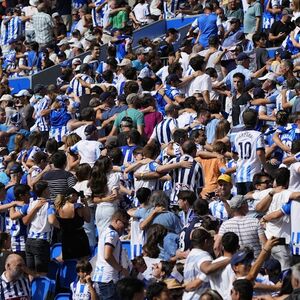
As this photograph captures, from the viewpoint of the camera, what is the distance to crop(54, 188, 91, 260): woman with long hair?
50.8ft

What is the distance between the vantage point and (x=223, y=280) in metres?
12.4

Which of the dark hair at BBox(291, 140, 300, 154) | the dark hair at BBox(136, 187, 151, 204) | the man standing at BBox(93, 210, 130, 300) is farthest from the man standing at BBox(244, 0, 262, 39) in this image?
the man standing at BBox(93, 210, 130, 300)

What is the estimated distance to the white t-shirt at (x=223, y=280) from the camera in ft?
40.4

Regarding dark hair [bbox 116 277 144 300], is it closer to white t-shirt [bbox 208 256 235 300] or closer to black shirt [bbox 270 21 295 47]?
white t-shirt [bbox 208 256 235 300]

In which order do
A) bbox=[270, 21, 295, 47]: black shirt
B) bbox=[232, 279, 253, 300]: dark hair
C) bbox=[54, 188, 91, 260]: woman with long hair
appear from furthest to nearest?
bbox=[270, 21, 295, 47]: black shirt
bbox=[54, 188, 91, 260]: woman with long hair
bbox=[232, 279, 253, 300]: dark hair

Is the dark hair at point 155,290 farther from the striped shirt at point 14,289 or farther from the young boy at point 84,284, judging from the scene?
the striped shirt at point 14,289

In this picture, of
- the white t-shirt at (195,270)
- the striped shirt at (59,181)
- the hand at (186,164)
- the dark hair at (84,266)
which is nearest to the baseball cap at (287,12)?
the striped shirt at (59,181)

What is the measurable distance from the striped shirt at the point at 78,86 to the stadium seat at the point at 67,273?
26.2ft

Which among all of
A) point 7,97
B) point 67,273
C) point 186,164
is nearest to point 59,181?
point 186,164

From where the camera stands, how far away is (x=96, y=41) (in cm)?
2686

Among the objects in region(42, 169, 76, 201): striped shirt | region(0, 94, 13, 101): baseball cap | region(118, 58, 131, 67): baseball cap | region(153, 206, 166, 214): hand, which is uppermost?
region(153, 206, 166, 214): hand

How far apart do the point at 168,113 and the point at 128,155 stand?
139 cm

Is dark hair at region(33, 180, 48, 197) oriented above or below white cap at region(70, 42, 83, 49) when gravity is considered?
above

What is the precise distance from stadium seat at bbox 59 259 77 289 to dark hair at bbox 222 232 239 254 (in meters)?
3.24
